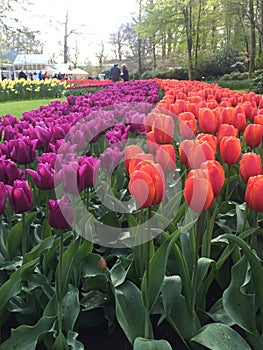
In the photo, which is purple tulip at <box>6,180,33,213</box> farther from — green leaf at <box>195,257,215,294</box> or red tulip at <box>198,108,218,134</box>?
red tulip at <box>198,108,218,134</box>

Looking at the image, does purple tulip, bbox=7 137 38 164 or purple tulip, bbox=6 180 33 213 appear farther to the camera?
purple tulip, bbox=7 137 38 164

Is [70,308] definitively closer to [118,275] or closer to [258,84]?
[118,275]

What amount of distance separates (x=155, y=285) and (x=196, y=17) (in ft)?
113

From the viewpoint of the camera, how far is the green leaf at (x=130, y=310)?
1216 millimetres

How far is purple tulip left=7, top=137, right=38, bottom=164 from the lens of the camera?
6.08 feet

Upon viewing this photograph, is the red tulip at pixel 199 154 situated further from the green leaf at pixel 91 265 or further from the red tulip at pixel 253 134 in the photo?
the red tulip at pixel 253 134

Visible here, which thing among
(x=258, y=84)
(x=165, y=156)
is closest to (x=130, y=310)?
(x=165, y=156)

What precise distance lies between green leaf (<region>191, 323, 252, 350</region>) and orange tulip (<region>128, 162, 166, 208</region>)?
0.37m

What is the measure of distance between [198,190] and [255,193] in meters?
0.19

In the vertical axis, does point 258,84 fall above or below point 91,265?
above

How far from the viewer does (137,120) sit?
2711mm

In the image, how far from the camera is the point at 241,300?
122 centimetres

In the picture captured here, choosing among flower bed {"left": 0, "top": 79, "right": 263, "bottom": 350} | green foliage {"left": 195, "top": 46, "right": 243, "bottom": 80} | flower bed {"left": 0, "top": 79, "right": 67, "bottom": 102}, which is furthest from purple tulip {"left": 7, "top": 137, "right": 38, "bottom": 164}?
green foliage {"left": 195, "top": 46, "right": 243, "bottom": 80}

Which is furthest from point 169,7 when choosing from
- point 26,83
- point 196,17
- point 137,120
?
point 137,120
